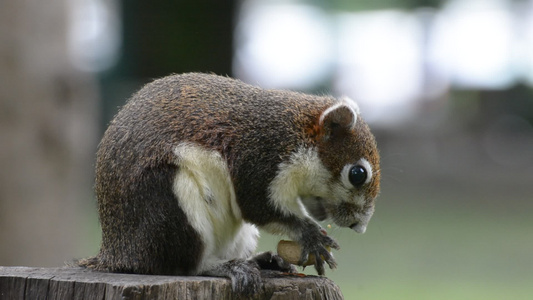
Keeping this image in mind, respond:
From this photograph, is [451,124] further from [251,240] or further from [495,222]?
[251,240]

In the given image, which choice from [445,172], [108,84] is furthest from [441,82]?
[108,84]

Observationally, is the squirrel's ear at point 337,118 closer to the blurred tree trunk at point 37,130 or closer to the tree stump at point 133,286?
the tree stump at point 133,286

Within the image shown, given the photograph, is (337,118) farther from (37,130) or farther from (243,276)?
(37,130)

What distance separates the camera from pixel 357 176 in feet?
16.9

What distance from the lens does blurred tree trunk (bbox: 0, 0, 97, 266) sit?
8.84 metres

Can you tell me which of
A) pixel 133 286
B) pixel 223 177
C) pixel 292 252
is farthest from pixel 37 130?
pixel 133 286

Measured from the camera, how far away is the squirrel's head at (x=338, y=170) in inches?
202

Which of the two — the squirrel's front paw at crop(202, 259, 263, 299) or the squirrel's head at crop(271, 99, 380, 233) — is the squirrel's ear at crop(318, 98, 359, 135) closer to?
the squirrel's head at crop(271, 99, 380, 233)

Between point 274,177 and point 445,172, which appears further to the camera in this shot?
point 445,172

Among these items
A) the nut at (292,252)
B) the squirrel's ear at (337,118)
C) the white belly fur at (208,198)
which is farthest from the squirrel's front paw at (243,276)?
the squirrel's ear at (337,118)

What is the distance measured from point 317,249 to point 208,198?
695mm

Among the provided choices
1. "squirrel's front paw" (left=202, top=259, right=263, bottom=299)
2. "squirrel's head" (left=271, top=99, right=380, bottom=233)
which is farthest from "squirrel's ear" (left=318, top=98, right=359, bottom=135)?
"squirrel's front paw" (left=202, top=259, right=263, bottom=299)

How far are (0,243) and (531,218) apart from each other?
14.4 meters

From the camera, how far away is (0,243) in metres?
8.73
